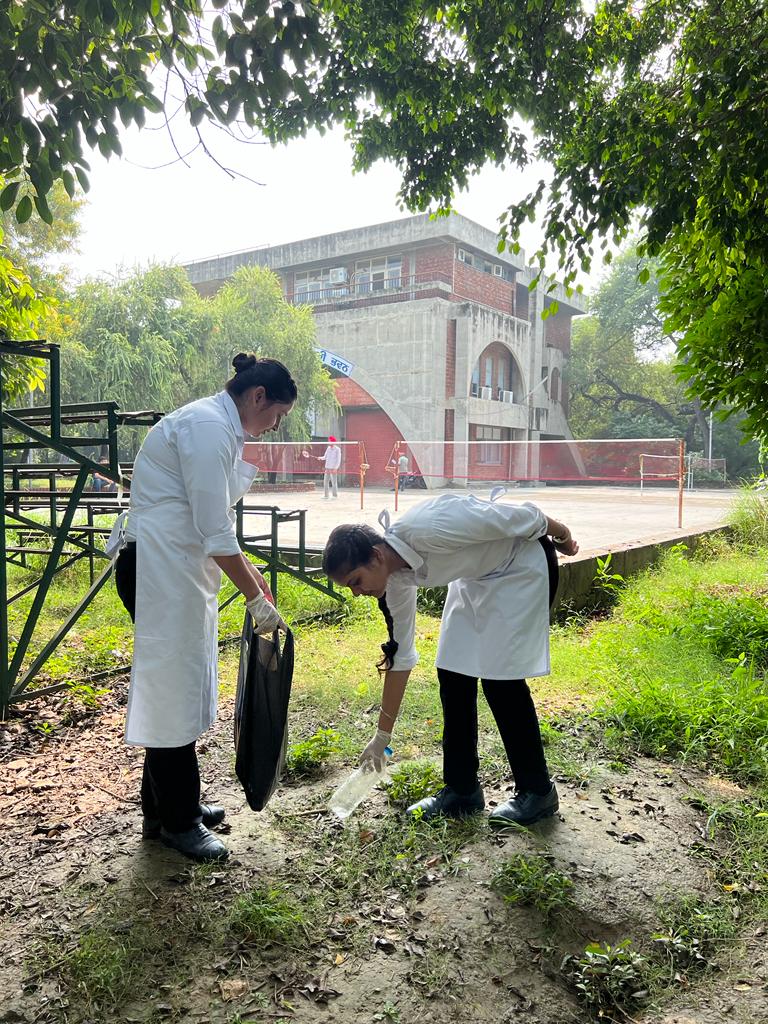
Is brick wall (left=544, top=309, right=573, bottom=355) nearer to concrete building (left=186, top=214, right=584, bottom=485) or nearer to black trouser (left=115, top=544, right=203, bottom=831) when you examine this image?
concrete building (left=186, top=214, right=584, bottom=485)

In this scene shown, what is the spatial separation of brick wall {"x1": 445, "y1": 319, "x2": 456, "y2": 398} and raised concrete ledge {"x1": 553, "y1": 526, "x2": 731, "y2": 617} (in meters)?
18.6

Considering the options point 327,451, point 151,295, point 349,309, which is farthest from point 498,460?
point 349,309

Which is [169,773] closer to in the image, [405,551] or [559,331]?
[405,551]

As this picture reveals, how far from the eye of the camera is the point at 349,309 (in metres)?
A: 28.3

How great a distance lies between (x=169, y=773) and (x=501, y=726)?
3.93 ft

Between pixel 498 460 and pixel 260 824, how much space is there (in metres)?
12.8

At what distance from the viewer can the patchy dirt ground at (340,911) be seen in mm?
1940

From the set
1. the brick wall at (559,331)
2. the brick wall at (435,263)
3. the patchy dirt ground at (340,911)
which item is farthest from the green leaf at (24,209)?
the brick wall at (559,331)

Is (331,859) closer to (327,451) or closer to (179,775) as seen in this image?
(179,775)

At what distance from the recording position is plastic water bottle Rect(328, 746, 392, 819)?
2.96 metres

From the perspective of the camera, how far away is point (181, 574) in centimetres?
245

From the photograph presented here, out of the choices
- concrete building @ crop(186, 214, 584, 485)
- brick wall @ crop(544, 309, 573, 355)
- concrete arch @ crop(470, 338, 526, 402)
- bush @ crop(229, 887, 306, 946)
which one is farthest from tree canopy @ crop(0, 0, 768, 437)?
brick wall @ crop(544, 309, 573, 355)

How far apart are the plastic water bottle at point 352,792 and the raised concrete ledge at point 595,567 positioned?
274 cm

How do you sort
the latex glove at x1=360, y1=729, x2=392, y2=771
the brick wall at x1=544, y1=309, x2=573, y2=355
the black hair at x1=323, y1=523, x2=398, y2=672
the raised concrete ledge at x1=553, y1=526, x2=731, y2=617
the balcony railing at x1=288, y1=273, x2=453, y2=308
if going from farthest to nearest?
the brick wall at x1=544, y1=309, x2=573, y2=355, the balcony railing at x1=288, y1=273, x2=453, y2=308, the raised concrete ledge at x1=553, y1=526, x2=731, y2=617, the latex glove at x1=360, y1=729, x2=392, y2=771, the black hair at x1=323, y1=523, x2=398, y2=672
